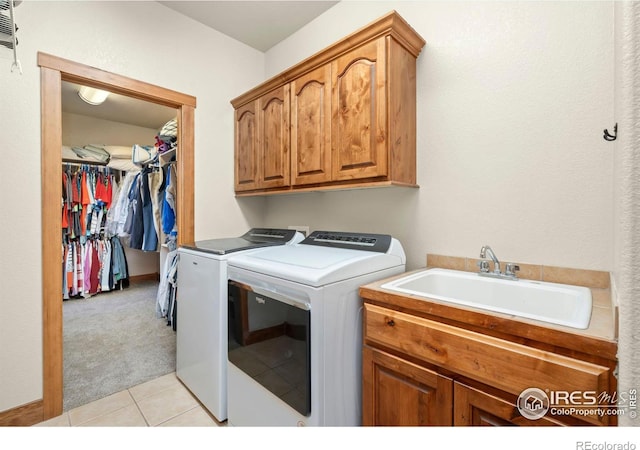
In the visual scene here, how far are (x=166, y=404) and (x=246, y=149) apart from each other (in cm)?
191

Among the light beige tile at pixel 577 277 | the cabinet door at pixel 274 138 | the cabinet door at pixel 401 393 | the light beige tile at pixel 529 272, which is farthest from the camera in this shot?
the cabinet door at pixel 274 138

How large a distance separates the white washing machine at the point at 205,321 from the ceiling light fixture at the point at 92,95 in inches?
107

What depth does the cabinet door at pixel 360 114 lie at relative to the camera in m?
1.49

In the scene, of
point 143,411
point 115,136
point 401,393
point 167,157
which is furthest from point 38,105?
point 115,136

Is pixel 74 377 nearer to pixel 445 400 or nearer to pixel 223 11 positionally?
pixel 445 400

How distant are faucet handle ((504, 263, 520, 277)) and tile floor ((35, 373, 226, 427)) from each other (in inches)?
69.3

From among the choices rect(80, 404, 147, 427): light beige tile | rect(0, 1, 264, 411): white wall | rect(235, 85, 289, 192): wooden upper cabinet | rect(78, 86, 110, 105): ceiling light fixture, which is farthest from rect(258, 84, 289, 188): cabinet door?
rect(78, 86, 110, 105): ceiling light fixture

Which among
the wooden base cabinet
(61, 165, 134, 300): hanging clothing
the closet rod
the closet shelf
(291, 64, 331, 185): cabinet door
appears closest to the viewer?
the wooden base cabinet

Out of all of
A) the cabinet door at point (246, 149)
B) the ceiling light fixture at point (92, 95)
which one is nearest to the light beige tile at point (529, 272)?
the cabinet door at point (246, 149)

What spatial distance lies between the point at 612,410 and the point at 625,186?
2.06 ft

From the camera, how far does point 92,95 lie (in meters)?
3.36

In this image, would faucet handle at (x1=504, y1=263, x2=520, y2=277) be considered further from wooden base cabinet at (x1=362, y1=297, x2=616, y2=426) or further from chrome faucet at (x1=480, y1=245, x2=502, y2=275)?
wooden base cabinet at (x1=362, y1=297, x2=616, y2=426)

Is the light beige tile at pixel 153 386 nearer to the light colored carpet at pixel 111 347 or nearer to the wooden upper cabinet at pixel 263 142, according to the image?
the light colored carpet at pixel 111 347

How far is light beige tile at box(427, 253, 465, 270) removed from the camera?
5.10 feet
